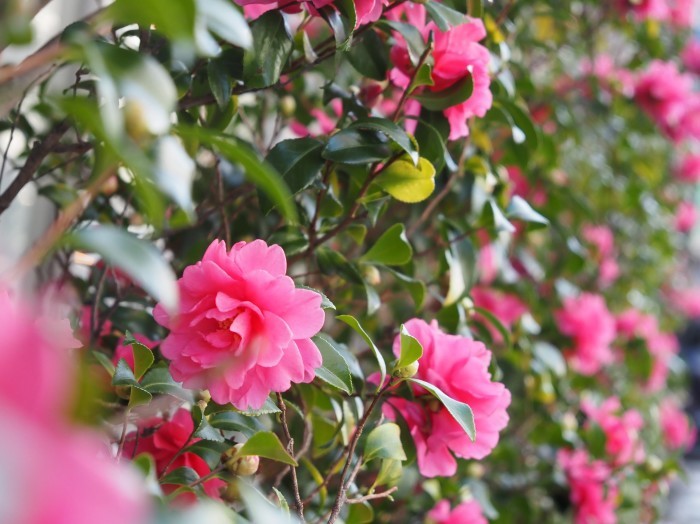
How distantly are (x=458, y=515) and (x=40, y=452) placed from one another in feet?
2.44

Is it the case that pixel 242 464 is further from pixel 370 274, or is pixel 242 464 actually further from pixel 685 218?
pixel 685 218

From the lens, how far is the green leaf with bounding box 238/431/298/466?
1.73ft

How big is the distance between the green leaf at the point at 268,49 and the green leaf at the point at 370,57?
12 cm

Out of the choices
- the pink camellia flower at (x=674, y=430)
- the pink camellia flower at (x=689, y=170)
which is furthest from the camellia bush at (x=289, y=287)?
the pink camellia flower at (x=689, y=170)

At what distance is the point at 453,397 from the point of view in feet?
2.13

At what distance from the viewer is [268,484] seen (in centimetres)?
87

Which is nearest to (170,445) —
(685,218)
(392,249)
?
(392,249)

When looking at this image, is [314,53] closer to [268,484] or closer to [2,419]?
[268,484]

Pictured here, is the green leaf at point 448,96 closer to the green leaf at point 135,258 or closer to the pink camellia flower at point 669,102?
the green leaf at point 135,258

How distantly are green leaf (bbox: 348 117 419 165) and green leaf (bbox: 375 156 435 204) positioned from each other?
25 millimetres

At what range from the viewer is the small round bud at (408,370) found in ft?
1.93

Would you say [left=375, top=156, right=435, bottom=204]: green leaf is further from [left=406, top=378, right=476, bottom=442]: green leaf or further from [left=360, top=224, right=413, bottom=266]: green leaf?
[left=406, top=378, right=476, bottom=442]: green leaf

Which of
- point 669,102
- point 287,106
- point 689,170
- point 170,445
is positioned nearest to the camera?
point 170,445

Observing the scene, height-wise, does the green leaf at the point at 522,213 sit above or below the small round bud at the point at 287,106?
below
